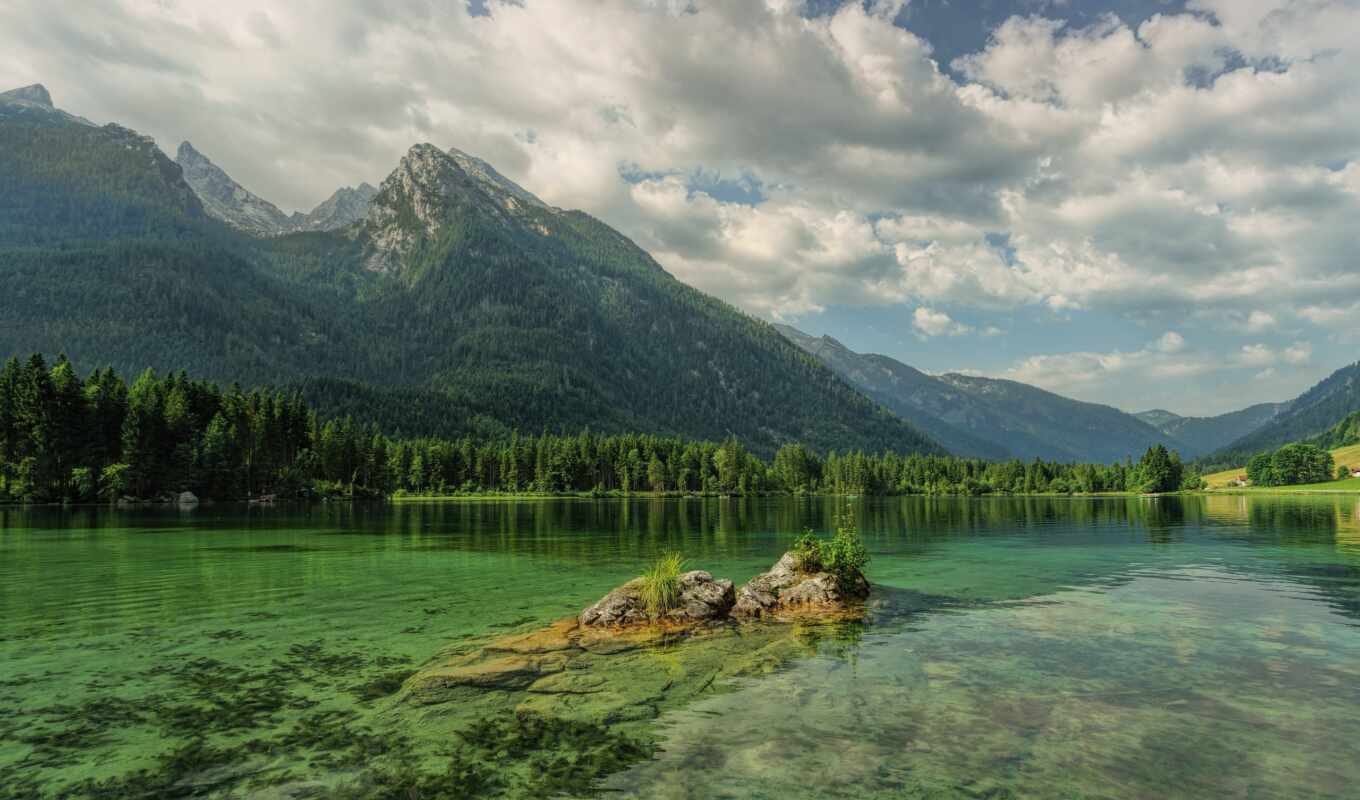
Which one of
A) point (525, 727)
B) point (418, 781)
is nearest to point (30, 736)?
point (418, 781)

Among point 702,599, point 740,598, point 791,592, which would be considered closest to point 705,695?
point 702,599

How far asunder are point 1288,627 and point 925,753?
23.9 m

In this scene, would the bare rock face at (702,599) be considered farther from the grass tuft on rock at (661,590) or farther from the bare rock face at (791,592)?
the bare rock face at (791,592)

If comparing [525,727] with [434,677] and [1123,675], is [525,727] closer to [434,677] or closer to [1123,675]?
[434,677]

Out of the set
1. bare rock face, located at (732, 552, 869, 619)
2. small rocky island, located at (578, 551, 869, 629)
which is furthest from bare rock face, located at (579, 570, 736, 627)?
bare rock face, located at (732, 552, 869, 619)

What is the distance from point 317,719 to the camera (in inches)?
635

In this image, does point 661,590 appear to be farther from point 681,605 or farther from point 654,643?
point 654,643

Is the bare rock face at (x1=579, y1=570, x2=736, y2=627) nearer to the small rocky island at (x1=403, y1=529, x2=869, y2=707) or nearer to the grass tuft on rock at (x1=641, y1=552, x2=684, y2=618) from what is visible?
the small rocky island at (x1=403, y1=529, x2=869, y2=707)

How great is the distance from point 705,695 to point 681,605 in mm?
11023

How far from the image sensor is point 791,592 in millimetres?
32812

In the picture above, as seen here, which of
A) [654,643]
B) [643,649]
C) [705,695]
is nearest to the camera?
→ [705,695]

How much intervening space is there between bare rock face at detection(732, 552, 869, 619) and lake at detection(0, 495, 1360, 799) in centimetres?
220

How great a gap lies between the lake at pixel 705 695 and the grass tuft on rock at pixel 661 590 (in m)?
3.97

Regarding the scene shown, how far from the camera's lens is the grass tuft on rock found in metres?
28.6
